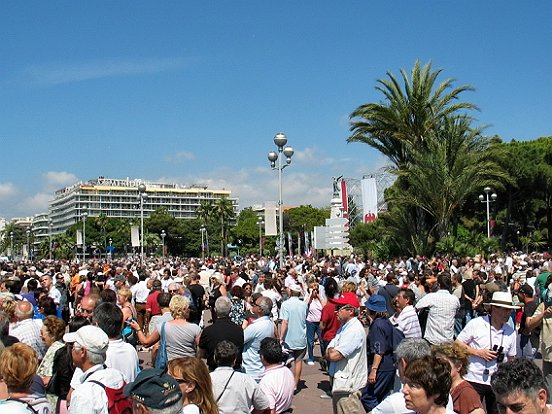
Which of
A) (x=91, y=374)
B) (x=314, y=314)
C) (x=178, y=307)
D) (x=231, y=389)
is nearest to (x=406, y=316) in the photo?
(x=178, y=307)

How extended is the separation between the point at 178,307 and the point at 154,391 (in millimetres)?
3641

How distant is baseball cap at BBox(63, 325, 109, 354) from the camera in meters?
4.45

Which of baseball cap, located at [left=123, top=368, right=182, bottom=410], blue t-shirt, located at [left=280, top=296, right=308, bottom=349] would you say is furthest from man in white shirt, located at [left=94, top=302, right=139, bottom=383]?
blue t-shirt, located at [left=280, top=296, right=308, bottom=349]

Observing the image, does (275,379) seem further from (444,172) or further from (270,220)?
(444,172)

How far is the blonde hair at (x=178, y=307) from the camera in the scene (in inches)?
267

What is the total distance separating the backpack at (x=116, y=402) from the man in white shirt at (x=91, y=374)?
3cm

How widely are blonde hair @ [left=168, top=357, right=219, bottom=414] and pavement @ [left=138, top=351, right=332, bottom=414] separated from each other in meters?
4.59

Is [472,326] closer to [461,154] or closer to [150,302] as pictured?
[150,302]

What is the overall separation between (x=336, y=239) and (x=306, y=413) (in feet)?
54.0

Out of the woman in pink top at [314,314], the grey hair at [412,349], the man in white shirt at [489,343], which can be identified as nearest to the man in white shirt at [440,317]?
the man in white shirt at [489,343]

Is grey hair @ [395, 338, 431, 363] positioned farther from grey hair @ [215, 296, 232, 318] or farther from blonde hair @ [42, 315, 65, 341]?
blonde hair @ [42, 315, 65, 341]

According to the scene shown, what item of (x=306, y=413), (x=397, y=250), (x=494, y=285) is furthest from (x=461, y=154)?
(x=306, y=413)

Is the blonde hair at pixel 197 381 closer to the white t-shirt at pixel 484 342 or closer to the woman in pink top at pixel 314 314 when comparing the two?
the white t-shirt at pixel 484 342

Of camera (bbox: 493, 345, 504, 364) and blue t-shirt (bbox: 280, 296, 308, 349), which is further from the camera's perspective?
blue t-shirt (bbox: 280, 296, 308, 349)
